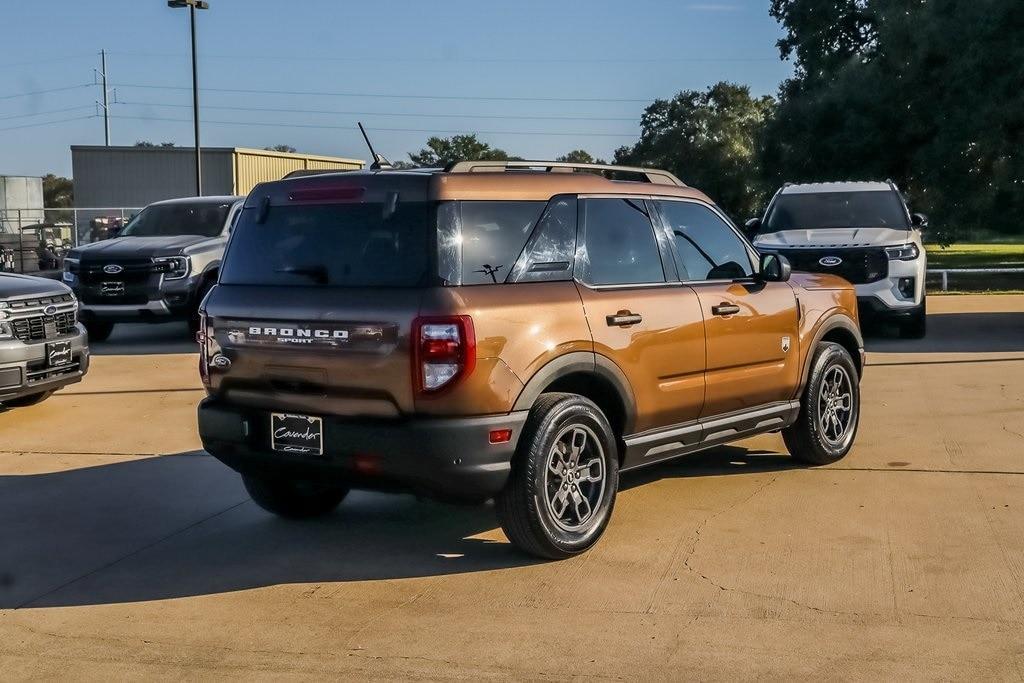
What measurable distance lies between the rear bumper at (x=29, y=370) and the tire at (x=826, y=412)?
5923mm

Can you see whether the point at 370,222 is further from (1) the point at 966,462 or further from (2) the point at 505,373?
(1) the point at 966,462

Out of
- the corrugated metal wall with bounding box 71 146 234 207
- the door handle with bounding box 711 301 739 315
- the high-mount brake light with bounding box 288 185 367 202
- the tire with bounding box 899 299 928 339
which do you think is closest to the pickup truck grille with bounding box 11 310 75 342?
the high-mount brake light with bounding box 288 185 367 202

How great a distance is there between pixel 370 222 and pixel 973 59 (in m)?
21.3

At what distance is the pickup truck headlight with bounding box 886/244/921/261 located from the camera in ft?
48.8

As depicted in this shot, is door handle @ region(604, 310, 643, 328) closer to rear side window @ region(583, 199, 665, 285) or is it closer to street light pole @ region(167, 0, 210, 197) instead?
rear side window @ region(583, 199, 665, 285)

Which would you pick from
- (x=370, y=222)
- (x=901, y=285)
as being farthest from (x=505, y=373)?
(x=901, y=285)

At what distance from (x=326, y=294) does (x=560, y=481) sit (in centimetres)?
145

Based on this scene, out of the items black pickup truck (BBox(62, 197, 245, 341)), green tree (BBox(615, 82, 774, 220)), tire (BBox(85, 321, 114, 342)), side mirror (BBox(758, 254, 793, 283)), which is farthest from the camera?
green tree (BBox(615, 82, 774, 220))

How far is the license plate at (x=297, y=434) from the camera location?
19.1 feet

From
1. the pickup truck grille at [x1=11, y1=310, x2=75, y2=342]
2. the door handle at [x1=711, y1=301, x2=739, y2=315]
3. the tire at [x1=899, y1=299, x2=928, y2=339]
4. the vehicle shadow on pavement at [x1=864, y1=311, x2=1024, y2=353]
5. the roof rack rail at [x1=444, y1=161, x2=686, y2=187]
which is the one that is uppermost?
the roof rack rail at [x1=444, y1=161, x2=686, y2=187]

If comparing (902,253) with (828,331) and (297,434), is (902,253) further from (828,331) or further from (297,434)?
(297,434)

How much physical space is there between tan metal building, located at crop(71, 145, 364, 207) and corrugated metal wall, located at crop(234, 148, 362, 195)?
0.12 ft

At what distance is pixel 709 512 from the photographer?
6.95 metres

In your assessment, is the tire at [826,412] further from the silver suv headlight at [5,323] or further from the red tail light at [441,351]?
the silver suv headlight at [5,323]
